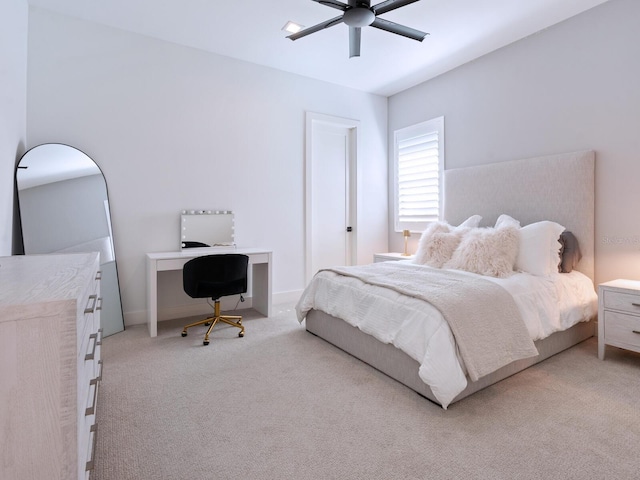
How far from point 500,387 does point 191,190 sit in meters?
3.42

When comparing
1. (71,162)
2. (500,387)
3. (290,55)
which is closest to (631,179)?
(500,387)

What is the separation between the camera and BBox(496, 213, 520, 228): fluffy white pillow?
3.20 m

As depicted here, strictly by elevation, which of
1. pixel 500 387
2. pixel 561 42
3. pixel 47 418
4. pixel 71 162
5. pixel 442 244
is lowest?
pixel 500 387

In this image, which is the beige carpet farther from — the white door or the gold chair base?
the white door

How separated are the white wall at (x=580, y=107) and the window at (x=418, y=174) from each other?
0.44m

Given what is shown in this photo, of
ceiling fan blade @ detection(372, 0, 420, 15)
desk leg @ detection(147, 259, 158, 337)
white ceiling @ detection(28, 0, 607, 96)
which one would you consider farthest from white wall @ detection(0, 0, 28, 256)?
ceiling fan blade @ detection(372, 0, 420, 15)

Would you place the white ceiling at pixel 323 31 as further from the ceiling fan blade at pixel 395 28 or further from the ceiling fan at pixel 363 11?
the ceiling fan at pixel 363 11

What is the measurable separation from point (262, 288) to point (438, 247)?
197 centimetres

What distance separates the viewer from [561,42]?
333 centimetres

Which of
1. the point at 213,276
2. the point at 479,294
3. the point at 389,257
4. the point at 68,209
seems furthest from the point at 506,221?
the point at 68,209

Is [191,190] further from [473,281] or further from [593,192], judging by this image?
[593,192]

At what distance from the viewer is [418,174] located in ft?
16.1

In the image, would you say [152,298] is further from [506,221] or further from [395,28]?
[506,221]

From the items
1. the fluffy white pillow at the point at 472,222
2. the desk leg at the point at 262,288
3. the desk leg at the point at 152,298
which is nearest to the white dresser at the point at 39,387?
the desk leg at the point at 152,298
